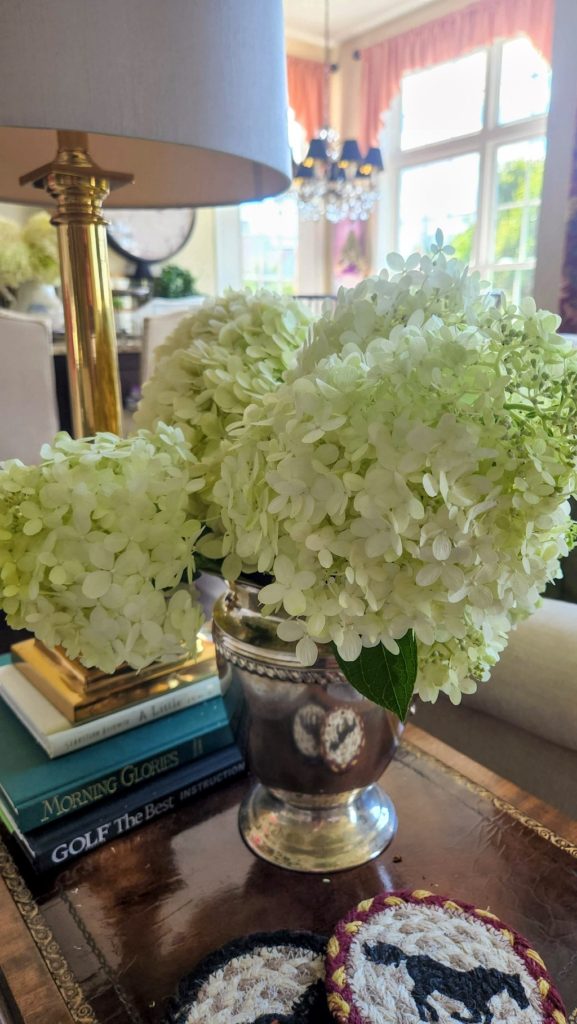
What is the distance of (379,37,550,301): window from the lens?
4059mm

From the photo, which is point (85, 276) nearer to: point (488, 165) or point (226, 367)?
point (226, 367)

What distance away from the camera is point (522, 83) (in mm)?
4031

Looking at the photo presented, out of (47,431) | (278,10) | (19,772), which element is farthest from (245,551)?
(47,431)

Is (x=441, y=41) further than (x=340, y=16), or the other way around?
(x=340, y=16)

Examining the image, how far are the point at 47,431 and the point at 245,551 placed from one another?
72.3 inches

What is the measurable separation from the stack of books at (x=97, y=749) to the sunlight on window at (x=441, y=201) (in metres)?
4.16

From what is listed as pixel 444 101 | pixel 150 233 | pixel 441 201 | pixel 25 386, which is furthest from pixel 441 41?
pixel 25 386

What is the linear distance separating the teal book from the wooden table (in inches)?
1.8

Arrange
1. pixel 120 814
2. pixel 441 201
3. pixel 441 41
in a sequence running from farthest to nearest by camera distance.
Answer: pixel 441 201 < pixel 441 41 < pixel 120 814

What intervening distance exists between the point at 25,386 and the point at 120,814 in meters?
1.65

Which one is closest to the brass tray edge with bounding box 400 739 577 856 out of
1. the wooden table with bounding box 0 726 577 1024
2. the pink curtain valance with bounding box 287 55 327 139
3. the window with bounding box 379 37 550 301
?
the wooden table with bounding box 0 726 577 1024

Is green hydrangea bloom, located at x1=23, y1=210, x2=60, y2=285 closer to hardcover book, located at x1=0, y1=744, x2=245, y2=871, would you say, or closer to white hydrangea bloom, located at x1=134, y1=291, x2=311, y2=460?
white hydrangea bloom, located at x1=134, y1=291, x2=311, y2=460

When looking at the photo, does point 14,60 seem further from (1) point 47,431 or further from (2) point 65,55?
(1) point 47,431

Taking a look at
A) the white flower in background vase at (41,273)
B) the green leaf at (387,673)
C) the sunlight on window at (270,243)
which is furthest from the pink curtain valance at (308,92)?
the green leaf at (387,673)
